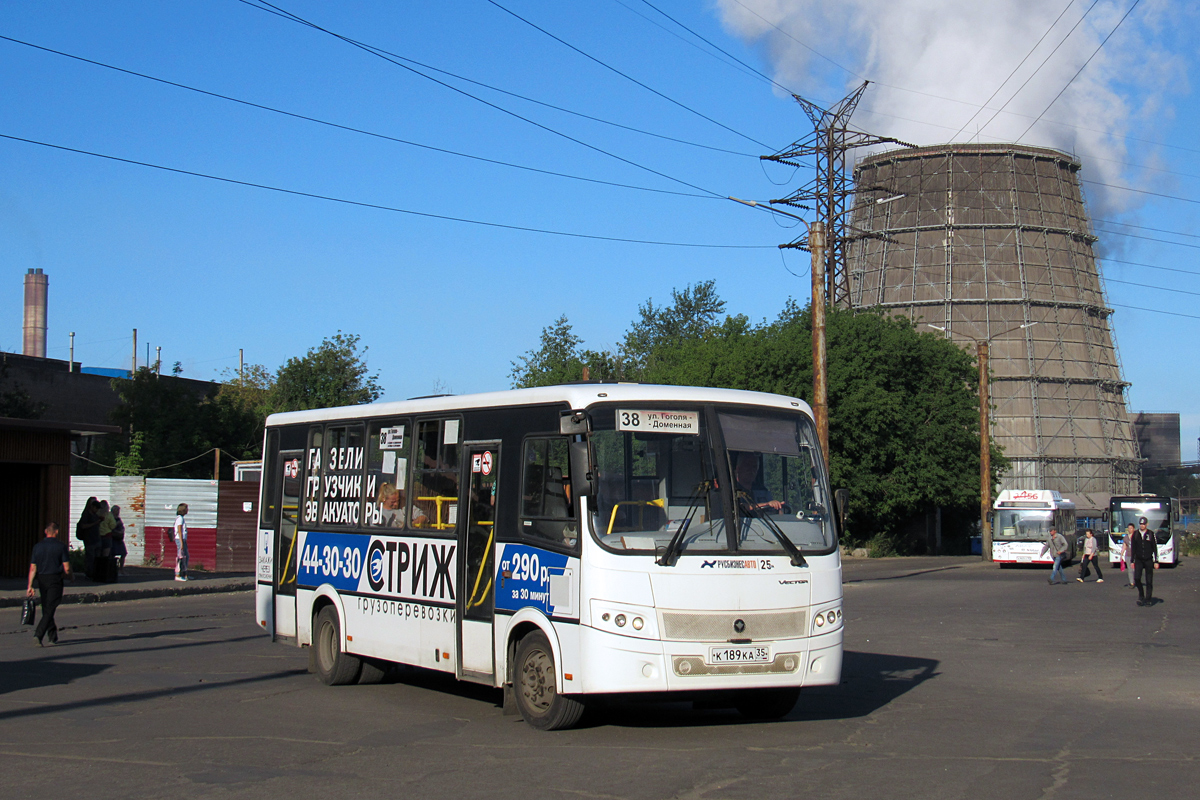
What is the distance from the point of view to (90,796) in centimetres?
718

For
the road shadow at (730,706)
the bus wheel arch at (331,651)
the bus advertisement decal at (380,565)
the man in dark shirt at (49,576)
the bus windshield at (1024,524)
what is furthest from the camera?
the bus windshield at (1024,524)

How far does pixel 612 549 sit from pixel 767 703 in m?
2.35

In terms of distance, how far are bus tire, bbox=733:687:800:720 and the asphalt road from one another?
0.15 metres

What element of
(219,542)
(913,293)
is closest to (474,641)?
(219,542)

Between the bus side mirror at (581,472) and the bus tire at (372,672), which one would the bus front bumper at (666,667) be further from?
the bus tire at (372,672)

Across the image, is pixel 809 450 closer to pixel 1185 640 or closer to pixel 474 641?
pixel 474 641

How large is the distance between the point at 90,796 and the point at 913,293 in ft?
303

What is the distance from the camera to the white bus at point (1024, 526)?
46.0 m

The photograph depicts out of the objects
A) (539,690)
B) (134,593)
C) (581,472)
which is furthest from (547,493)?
(134,593)

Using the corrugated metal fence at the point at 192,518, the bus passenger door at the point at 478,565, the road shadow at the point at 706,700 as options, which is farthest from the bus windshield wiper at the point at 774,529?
the corrugated metal fence at the point at 192,518

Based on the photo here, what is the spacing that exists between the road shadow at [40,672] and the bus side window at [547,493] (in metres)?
5.82

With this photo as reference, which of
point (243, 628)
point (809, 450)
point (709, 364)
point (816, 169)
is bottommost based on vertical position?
point (243, 628)

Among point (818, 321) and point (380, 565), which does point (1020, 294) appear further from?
point (380, 565)

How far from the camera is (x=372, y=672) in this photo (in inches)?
492
